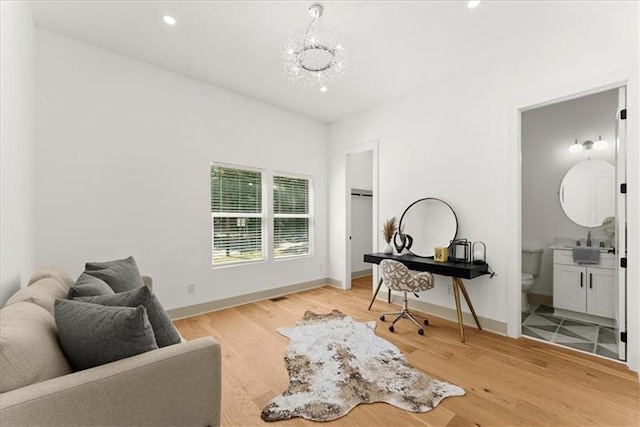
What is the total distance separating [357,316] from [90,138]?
364 cm

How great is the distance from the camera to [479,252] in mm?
3121

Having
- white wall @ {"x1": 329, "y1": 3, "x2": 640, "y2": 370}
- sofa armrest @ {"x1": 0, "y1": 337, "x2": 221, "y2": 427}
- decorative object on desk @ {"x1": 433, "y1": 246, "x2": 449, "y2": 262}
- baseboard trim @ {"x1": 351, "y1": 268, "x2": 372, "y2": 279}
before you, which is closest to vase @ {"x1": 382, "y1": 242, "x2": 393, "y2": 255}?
white wall @ {"x1": 329, "y1": 3, "x2": 640, "y2": 370}

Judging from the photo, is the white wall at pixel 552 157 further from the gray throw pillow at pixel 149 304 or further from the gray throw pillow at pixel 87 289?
the gray throw pillow at pixel 87 289

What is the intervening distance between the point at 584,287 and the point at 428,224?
1976 millimetres

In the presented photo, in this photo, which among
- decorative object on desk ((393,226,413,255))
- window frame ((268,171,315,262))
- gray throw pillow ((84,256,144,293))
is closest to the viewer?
gray throw pillow ((84,256,144,293))

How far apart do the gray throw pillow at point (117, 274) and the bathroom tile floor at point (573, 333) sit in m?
3.88

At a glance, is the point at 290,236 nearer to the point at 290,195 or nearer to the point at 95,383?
the point at 290,195

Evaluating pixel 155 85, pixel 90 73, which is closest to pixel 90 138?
pixel 90 73

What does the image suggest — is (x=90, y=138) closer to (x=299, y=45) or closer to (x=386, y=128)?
(x=299, y=45)

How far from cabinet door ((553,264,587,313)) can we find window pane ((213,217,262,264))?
4.12 m

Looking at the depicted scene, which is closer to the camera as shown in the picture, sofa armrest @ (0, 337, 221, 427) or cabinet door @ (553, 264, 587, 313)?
sofa armrest @ (0, 337, 221, 427)

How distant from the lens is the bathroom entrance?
319 cm

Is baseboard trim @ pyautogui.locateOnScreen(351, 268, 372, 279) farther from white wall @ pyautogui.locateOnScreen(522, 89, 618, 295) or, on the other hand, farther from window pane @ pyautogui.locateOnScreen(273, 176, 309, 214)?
white wall @ pyautogui.locateOnScreen(522, 89, 618, 295)

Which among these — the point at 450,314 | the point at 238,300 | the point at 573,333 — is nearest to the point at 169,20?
the point at 238,300
